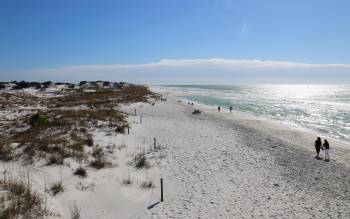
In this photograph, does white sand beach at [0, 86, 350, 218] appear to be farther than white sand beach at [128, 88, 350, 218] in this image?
No

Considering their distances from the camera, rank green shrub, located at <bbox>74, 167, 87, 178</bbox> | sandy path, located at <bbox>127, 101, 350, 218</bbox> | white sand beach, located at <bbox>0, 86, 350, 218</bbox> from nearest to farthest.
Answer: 1. white sand beach, located at <bbox>0, 86, 350, 218</bbox>
2. sandy path, located at <bbox>127, 101, 350, 218</bbox>
3. green shrub, located at <bbox>74, 167, 87, 178</bbox>

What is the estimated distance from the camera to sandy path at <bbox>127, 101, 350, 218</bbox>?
1075 centimetres

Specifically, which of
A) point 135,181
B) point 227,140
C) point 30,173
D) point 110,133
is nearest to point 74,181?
point 30,173

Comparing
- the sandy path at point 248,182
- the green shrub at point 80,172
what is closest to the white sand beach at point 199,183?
the sandy path at point 248,182

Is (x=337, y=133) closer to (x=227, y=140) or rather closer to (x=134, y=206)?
(x=227, y=140)

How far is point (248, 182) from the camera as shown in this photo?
44.9 feet

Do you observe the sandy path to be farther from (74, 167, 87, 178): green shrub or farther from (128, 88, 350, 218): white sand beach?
(74, 167, 87, 178): green shrub

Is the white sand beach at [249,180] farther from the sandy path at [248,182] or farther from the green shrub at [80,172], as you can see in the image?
the green shrub at [80,172]

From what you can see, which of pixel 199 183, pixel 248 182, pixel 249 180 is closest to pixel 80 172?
pixel 199 183

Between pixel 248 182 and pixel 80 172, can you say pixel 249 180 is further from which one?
pixel 80 172

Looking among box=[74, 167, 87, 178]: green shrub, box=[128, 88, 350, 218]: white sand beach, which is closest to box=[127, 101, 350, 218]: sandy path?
box=[128, 88, 350, 218]: white sand beach

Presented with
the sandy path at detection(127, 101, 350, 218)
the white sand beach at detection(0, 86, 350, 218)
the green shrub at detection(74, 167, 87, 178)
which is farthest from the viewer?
the green shrub at detection(74, 167, 87, 178)

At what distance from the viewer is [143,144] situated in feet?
65.4

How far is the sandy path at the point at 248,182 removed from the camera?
35.3ft
